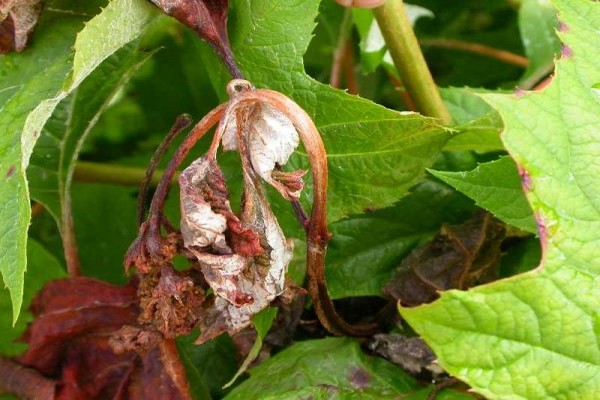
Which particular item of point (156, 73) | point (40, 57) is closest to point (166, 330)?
point (40, 57)

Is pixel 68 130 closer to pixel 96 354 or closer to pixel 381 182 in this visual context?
pixel 96 354

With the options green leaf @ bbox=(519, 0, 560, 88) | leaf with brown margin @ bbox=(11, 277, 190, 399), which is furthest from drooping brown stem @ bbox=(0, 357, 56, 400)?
green leaf @ bbox=(519, 0, 560, 88)

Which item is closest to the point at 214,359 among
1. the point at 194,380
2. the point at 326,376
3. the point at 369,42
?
the point at 194,380

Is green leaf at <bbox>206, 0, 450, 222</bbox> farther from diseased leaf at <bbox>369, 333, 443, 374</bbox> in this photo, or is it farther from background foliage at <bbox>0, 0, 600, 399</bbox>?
diseased leaf at <bbox>369, 333, 443, 374</bbox>

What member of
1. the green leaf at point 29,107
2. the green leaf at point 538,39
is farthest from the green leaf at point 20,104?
the green leaf at point 538,39

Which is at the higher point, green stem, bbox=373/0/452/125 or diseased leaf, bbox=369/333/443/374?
green stem, bbox=373/0/452/125

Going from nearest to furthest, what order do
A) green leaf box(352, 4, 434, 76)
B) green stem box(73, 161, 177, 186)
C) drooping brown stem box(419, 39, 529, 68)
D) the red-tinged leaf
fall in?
1. the red-tinged leaf
2. green leaf box(352, 4, 434, 76)
3. green stem box(73, 161, 177, 186)
4. drooping brown stem box(419, 39, 529, 68)
